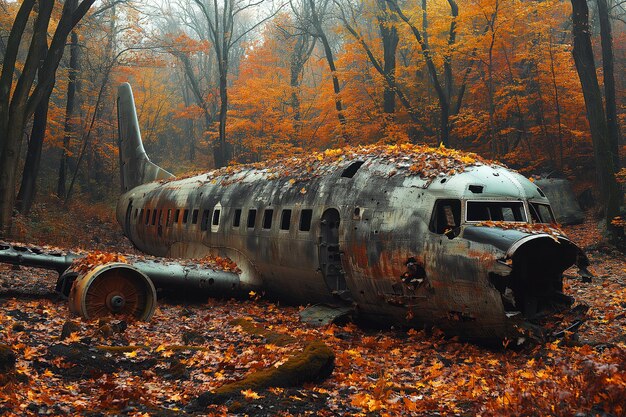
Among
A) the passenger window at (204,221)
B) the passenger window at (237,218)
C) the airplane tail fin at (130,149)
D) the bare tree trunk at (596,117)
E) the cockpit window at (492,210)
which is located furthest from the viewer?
the airplane tail fin at (130,149)

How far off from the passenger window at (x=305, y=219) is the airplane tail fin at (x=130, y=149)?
12.9 m

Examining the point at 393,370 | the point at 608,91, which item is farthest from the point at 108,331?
the point at 608,91

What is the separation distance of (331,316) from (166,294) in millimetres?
6124

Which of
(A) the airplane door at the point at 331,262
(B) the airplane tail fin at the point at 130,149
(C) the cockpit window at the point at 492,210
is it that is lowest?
(A) the airplane door at the point at 331,262

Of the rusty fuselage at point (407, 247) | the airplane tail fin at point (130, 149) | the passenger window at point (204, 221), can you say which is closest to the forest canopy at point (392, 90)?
the airplane tail fin at point (130, 149)

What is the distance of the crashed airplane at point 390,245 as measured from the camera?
8.91 m

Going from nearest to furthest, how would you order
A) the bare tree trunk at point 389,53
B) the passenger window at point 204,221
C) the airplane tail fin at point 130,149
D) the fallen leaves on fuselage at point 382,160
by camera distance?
the fallen leaves on fuselage at point 382,160 < the passenger window at point 204,221 < the airplane tail fin at point 130,149 < the bare tree trunk at point 389,53

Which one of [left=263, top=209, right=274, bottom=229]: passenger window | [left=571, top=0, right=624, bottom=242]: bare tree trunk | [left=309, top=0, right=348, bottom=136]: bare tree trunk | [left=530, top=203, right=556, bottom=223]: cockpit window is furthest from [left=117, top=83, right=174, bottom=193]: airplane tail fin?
[left=571, top=0, right=624, bottom=242]: bare tree trunk

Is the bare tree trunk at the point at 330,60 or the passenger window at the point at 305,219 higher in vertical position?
the bare tree trunk at the point at 330,60

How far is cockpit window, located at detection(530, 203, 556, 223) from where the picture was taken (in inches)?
379

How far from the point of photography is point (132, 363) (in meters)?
8.20

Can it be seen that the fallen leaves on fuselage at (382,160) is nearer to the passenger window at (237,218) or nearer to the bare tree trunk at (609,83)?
the passenger window at (237,218)

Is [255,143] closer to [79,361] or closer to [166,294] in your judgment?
[166,294]

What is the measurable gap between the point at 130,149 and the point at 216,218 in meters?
11.0
